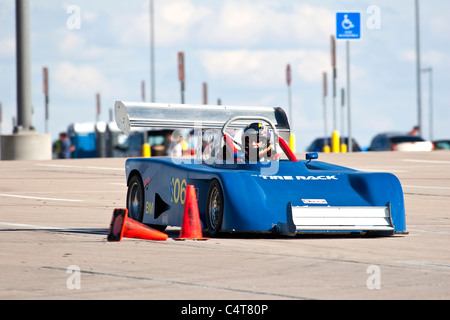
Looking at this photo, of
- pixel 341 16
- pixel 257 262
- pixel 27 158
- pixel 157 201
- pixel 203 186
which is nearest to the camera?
pixel 257 262

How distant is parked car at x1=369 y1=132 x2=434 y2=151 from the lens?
134ft

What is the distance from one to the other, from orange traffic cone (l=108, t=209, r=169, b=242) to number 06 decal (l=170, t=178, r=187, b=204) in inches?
Result: 30.9

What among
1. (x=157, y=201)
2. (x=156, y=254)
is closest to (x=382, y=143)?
(x=157, y=201)

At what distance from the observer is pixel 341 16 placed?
42.5 meters

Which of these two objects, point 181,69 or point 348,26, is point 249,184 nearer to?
point 348,26

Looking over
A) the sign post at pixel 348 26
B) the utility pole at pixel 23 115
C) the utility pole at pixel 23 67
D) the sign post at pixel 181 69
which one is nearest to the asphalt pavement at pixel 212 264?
the utility pole at pixel 23 115

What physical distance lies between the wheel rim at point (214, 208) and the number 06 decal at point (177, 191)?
0.41m

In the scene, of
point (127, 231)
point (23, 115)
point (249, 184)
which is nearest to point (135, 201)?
point (127, 231)

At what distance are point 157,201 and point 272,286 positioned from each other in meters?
5.35

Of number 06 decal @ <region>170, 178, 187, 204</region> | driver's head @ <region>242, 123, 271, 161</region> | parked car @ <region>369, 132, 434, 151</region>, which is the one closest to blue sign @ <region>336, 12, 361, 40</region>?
parked car @ <region>369, 132, 434, 151</region>

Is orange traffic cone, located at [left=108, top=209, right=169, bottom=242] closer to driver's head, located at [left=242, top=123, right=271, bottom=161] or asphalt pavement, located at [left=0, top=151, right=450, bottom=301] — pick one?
asphalt pavement, located at [left=0, top=151, right=450, bottom=301]

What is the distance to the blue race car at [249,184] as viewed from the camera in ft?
38.7

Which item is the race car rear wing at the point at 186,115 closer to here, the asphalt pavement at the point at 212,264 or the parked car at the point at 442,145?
the asphalt pavement at the point at 212,264
